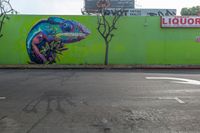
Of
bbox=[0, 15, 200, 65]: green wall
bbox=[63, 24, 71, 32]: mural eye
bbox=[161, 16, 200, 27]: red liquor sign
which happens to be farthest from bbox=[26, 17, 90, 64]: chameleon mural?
bbox=[161, 16, 200, 27]: red liquor sign

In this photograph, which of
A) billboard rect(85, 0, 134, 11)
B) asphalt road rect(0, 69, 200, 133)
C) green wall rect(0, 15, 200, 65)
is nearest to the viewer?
asphalt road rect(0, 69, 200, 133)

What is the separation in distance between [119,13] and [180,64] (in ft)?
17.0

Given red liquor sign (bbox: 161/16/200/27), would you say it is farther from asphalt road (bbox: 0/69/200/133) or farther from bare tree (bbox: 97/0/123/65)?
asphalt road (bbox: 0/69/200/133)

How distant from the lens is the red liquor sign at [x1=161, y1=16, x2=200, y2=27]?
2389 cm

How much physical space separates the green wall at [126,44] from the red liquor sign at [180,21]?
31cm

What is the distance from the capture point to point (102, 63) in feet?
78.4

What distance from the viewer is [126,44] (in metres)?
23.9

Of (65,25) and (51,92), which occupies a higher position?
(65,25)

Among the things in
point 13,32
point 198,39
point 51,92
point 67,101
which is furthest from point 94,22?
point 67,101

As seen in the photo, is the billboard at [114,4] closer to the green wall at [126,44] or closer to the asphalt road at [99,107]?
the green wall at [126,44]

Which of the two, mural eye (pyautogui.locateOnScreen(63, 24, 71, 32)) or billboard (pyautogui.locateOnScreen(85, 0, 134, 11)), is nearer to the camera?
mural eye (pyautogui.locateOnScreen(63, 24, 71, 32))

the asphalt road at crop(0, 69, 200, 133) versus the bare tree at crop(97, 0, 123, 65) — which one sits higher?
the bare tree at crop(97, 0, 123, 65)

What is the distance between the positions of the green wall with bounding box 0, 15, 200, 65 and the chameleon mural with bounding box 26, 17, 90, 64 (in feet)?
0.94

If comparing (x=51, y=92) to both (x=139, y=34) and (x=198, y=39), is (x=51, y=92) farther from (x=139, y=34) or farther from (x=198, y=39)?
(x=198, y=39)
